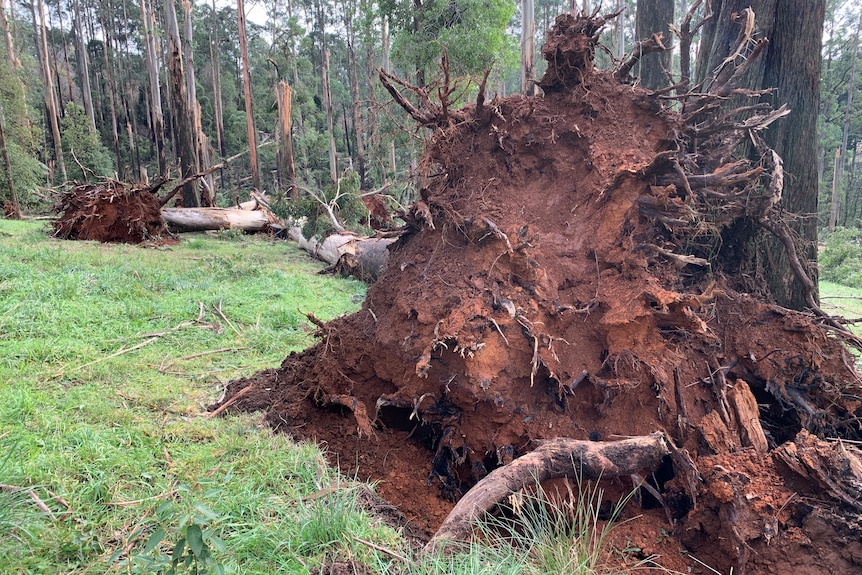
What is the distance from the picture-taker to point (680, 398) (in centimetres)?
285

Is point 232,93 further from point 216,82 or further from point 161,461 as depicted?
point 161,461

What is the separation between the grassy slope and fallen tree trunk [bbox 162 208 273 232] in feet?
17.2

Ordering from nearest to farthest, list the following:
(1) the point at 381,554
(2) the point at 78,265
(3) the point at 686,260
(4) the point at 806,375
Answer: (1) the point at 381,554
(3) the point at 686,260
(4) the point at 806,375
(2) the point at 78,265

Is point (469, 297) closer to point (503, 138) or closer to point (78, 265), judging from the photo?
point (503, 138)

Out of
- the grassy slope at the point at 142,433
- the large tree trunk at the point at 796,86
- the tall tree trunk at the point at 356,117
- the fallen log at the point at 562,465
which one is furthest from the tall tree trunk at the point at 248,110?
the fallen log at the point at 562,465

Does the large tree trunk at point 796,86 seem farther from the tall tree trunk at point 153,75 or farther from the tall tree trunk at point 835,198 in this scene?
the tall tree trunk at point 835,198

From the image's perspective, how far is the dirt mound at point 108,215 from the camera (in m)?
9.99

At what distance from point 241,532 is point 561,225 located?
8.10ft

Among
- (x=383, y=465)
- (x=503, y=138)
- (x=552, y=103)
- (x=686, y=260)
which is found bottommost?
(x=383, y=465)

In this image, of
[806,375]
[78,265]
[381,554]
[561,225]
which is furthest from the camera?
[78,265]

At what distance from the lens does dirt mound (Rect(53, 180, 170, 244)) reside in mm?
9992

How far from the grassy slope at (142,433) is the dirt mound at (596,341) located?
50cm

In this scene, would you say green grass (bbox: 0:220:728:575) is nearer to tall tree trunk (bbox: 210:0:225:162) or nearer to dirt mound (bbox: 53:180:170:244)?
dirt mound (bbox: 53:180:170:244)

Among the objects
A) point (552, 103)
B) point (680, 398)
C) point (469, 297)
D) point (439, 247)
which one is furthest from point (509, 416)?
point (552, 103)
